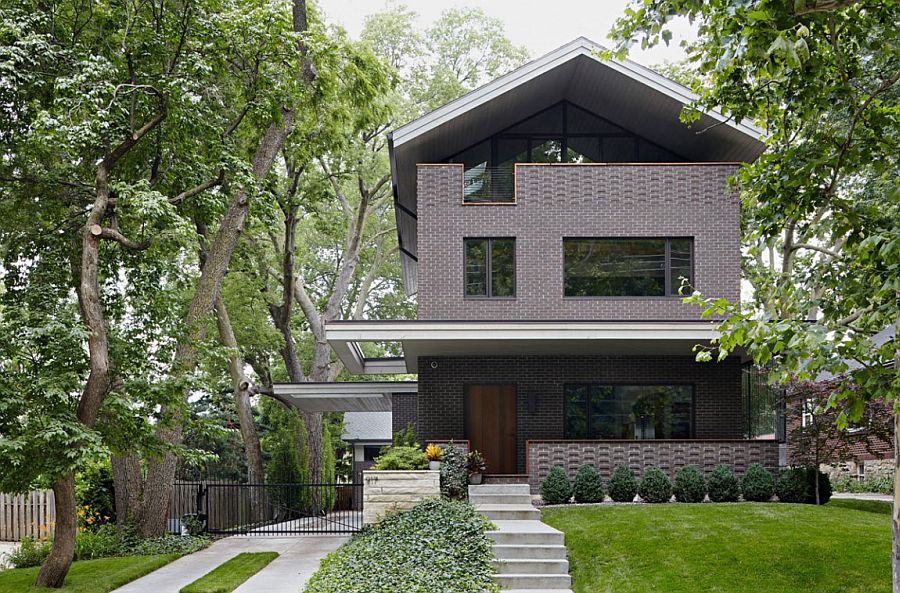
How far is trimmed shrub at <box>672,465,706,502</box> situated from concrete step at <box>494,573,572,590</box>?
17.4 ft

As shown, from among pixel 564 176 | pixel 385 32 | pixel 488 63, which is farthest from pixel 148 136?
pixel 488 63

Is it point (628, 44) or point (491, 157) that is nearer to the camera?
point (628, 44)

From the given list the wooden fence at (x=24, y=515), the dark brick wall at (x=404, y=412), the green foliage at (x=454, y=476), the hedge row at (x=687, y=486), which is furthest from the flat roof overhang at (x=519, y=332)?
the wooden fence at (x=24, y=515)

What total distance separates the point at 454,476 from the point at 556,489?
180cm

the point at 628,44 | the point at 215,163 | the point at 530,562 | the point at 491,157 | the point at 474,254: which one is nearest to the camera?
the point at 628,44

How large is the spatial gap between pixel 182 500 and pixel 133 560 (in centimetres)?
530

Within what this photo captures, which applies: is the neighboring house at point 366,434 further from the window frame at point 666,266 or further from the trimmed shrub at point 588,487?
the trimmed shrub at point 588,487

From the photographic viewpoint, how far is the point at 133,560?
1550cm

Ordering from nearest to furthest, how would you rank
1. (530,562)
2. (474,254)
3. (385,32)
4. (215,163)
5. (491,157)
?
1. (530,562)
2. (215,163)
3. (474,254)
4. (491,157)
5. (385,32)

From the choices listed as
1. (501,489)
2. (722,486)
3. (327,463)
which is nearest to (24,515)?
(501,489)

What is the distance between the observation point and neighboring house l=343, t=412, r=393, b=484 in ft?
130

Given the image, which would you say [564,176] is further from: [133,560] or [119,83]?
[133,560]

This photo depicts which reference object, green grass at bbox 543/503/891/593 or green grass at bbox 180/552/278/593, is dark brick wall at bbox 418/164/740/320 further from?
green grass at bbox 180/552/278/593

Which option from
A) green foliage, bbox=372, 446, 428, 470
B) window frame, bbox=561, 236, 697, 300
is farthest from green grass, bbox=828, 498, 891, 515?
green foliage, bbox=372, 446, 428, 470
